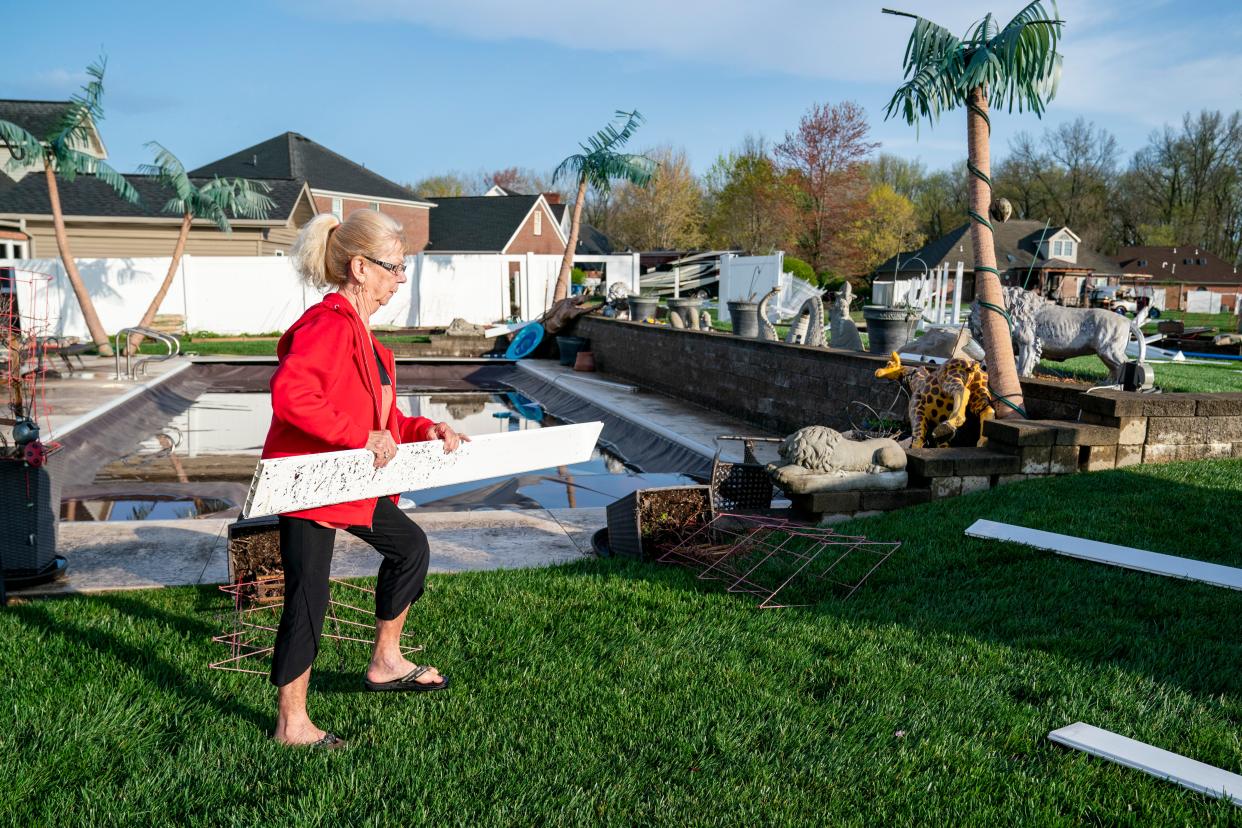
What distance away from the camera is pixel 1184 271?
54.9 m

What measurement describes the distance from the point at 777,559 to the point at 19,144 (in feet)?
61.0

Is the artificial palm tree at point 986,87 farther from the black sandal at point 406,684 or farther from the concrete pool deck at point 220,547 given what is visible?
the black sandal at point 406,684

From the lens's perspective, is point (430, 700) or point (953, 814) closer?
point (953, 814)

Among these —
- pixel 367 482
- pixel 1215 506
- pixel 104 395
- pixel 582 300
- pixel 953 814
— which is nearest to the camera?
pixel 953 814

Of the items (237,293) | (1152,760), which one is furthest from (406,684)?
(237,293)

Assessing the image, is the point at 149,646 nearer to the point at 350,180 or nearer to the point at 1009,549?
the point at 1009,549

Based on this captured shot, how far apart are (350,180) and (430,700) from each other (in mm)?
35923

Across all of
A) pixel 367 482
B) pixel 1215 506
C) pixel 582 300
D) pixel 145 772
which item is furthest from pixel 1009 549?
pixel 582 300

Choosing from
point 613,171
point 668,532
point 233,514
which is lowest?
point 233,514

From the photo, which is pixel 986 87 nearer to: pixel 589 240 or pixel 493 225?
pixel 493 225

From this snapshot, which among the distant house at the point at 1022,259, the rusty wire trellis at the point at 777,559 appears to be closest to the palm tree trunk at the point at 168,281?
the rusty wire trellis at the point at 777,559

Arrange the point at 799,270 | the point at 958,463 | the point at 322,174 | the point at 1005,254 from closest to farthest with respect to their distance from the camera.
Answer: the point at 958,463 < the point at 799,270 < the point at 322,174 < the point at 1005,254

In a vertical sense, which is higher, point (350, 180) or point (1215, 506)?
point (350, 180)

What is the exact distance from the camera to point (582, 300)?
68.5 feet
